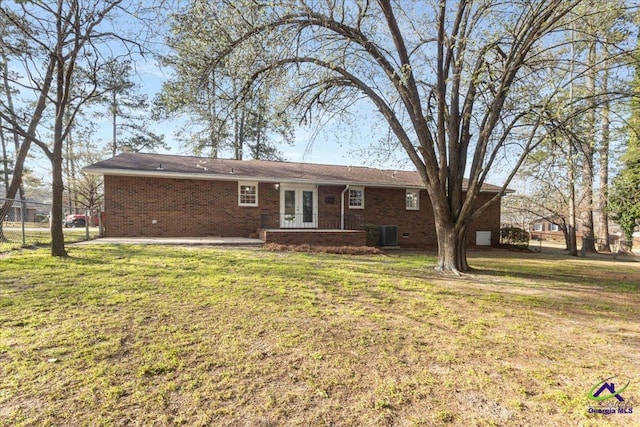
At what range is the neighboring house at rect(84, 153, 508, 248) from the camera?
486 inches

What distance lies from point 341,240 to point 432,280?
606 cm

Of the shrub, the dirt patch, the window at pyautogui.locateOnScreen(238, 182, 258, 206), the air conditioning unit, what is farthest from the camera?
the shrub

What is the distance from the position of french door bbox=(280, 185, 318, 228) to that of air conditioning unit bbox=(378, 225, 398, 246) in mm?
3122

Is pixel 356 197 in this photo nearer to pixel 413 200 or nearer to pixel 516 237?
pixel 413 200

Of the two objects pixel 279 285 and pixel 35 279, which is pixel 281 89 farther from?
pixel 35 279

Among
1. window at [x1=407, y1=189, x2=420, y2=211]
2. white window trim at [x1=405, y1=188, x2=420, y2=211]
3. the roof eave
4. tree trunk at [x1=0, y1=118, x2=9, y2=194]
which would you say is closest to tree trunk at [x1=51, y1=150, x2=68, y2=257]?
the roof eave

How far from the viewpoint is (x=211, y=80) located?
745 centimetres

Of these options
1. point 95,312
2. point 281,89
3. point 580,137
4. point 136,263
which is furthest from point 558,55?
point 136,263

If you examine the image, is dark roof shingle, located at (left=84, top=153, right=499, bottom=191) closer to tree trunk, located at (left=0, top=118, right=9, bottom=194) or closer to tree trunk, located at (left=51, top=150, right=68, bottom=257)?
→ tree trunk, located at (left=51, top=150, right=68, bottom=257)

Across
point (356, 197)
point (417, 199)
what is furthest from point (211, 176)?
point (417, 199)

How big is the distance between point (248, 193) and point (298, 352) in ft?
37.9

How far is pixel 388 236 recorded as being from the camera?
14.4 meters

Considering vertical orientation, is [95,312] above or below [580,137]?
below

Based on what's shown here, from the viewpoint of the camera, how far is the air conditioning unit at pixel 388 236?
14312 millimetres
